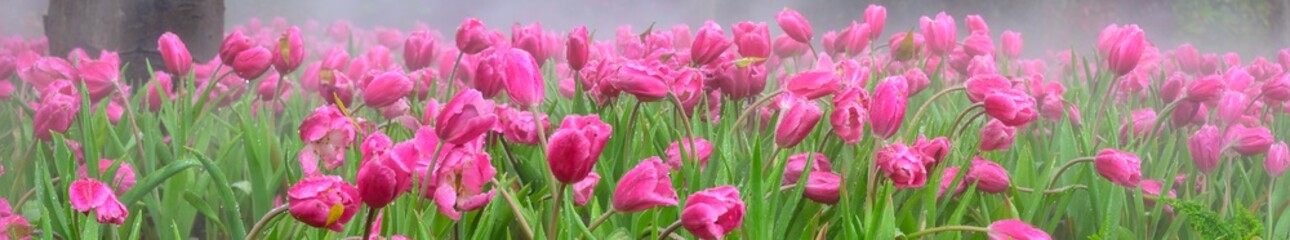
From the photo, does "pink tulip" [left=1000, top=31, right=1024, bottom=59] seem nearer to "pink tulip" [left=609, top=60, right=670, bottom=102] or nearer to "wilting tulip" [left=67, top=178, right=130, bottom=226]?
"pink tulip" [left=609, top=60, right=670, bottom=102]

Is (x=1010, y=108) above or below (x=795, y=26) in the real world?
above

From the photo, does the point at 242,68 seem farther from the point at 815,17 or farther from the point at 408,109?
the point at 815,17

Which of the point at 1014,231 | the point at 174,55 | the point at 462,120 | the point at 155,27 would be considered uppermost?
the point at 462,120

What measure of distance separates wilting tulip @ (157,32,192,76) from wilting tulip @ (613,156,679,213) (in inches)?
45.3

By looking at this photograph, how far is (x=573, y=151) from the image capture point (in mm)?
1103

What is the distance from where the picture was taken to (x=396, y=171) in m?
1.14

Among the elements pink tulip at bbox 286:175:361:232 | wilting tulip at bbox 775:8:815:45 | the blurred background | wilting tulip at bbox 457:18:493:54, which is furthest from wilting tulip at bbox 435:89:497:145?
the blurred background

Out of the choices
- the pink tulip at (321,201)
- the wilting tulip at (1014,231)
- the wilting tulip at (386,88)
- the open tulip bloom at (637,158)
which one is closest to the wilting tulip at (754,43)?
the open tulip bloom at (637,158)

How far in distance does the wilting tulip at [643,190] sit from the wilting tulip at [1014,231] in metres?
0.33

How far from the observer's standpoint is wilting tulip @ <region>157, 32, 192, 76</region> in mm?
2090

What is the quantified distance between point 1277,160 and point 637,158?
38.8 inches

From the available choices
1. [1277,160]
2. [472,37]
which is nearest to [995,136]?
[1277,160]

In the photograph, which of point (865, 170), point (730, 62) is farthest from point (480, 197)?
point (730, 62)

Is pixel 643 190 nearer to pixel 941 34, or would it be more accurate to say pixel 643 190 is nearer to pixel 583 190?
pixel 583 190
